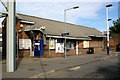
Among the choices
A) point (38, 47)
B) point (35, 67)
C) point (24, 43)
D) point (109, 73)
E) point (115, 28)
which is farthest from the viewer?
point (115, 28)

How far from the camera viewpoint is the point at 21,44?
53.2 feet

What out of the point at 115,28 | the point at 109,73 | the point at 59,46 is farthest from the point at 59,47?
the point at 115,28

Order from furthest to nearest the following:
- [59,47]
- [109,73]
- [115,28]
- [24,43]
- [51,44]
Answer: [115,28]
[59,47]
[24,43]
[51,44]
[109,73]

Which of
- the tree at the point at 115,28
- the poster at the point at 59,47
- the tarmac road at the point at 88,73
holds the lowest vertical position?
the tarmac road at the point at 88,73

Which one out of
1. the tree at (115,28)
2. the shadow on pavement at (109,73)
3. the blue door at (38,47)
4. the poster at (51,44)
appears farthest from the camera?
the tree at (115,28)

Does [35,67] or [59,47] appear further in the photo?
[59,47]

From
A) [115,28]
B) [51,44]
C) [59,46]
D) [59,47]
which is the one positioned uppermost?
[115,28]

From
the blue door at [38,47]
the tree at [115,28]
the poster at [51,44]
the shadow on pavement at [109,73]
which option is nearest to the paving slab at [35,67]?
the shadow on pavement at [109,73]

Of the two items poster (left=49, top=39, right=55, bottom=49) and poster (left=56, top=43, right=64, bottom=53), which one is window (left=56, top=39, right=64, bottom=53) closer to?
poster (left=56, top=43, right=64, bottom=53)

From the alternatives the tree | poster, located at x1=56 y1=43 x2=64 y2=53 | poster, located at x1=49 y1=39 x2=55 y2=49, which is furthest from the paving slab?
the tree

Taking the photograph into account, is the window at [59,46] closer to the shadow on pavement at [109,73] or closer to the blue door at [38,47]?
the blue door at [38,47]

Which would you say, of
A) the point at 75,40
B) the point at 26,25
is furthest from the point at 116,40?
the point at 26,25

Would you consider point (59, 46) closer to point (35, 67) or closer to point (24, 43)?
point (24, 43)

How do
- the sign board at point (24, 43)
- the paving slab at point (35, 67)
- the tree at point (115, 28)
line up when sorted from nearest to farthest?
the paving slab at point (35, 67), the sign board at point (24, 43), the tree at point (115, 28)
